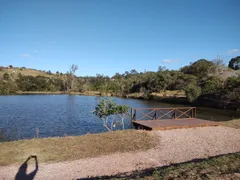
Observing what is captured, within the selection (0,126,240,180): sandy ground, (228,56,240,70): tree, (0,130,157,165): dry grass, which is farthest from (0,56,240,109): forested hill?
(0,130,157,165): dry grass

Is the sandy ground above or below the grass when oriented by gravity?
below

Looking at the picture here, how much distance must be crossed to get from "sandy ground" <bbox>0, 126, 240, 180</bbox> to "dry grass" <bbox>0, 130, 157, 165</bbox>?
458mm

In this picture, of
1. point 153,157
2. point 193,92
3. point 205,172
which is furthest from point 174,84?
point 205,172

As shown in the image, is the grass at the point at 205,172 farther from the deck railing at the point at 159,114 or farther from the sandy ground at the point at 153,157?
the deck railing at the point at 159,114

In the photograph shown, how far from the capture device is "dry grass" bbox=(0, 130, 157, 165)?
7539 mm

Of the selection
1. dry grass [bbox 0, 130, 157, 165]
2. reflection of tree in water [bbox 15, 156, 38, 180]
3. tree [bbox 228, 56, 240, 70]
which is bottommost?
reflection of tree in water [bbox 15, 156, 38, 180]

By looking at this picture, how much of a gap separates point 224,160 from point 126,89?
61501 millimetres

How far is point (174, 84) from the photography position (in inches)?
2227

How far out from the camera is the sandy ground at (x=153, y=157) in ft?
20.8

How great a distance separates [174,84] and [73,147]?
5122 centimetres

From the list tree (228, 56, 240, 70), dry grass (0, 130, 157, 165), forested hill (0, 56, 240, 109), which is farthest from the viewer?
tree (228, 56, 240, 70)

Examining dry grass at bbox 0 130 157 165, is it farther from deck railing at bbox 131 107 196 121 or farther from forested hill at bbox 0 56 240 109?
forested hill at bbox 0 56 240 109

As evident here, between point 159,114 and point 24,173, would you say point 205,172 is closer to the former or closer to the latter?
point 24,173

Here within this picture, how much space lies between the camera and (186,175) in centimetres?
482
